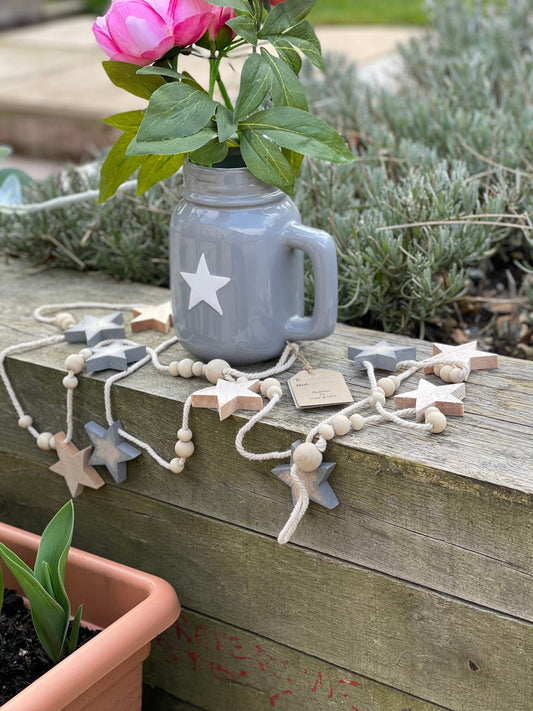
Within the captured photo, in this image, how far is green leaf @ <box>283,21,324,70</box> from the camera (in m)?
1.02

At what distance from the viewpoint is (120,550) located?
1.25 m

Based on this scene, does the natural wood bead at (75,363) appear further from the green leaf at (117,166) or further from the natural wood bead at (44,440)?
the green leaf at (117,166)

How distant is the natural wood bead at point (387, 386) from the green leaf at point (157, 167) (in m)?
0.41

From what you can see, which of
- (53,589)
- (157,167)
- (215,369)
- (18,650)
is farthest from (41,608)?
(157,167)

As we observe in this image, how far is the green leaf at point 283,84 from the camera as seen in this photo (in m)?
0.99


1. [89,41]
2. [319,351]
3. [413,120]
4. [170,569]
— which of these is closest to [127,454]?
[170,569]

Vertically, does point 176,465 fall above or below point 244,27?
below

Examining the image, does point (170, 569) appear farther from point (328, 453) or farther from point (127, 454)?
point (328, 453)

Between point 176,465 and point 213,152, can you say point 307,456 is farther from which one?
point 213,152

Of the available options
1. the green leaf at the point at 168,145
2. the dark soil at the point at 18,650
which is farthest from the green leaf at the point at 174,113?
the dark soil at the point at 18,650

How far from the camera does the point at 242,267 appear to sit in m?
1.04

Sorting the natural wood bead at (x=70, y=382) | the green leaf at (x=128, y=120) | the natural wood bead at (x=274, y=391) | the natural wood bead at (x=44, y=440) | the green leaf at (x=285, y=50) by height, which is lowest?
the natural wood bead at (x=44, y=440)

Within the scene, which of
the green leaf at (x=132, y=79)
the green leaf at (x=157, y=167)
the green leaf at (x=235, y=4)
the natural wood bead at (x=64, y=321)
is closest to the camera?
the green leaf at (x=235, y=4)

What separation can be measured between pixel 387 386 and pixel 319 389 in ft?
0.28
